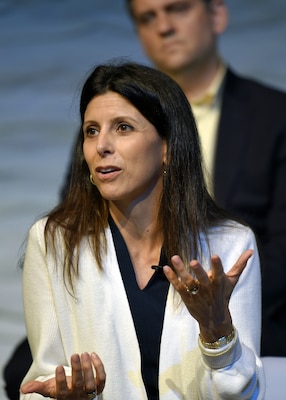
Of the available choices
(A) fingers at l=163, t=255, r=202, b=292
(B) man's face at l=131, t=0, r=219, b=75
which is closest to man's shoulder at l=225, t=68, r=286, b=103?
(B) man's face at l=131, t=0, r=219, b=75

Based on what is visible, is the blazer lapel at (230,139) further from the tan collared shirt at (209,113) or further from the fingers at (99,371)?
the fingers at (99,371)

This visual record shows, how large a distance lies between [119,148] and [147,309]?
43cm

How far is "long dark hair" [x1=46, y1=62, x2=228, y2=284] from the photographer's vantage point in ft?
9.16

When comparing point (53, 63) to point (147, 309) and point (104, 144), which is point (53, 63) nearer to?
point (104, 144)

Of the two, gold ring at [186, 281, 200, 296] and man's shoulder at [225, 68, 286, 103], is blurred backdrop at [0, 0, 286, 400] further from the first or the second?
gold ring at [186, 281, 200, 296]

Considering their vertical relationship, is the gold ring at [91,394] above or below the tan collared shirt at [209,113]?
above

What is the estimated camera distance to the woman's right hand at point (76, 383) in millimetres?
2441

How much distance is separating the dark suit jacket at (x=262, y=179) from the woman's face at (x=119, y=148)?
101 centimetres

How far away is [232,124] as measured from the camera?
393 centimetres

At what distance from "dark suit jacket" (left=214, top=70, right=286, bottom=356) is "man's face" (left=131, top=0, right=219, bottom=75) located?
21 cm

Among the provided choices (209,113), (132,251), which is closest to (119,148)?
(132,251)

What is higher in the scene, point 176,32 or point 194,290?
point 194,290

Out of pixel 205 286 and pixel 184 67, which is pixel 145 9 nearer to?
pixel 184 67

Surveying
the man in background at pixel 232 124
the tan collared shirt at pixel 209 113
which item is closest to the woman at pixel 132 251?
the man in background at pixel 232 124
